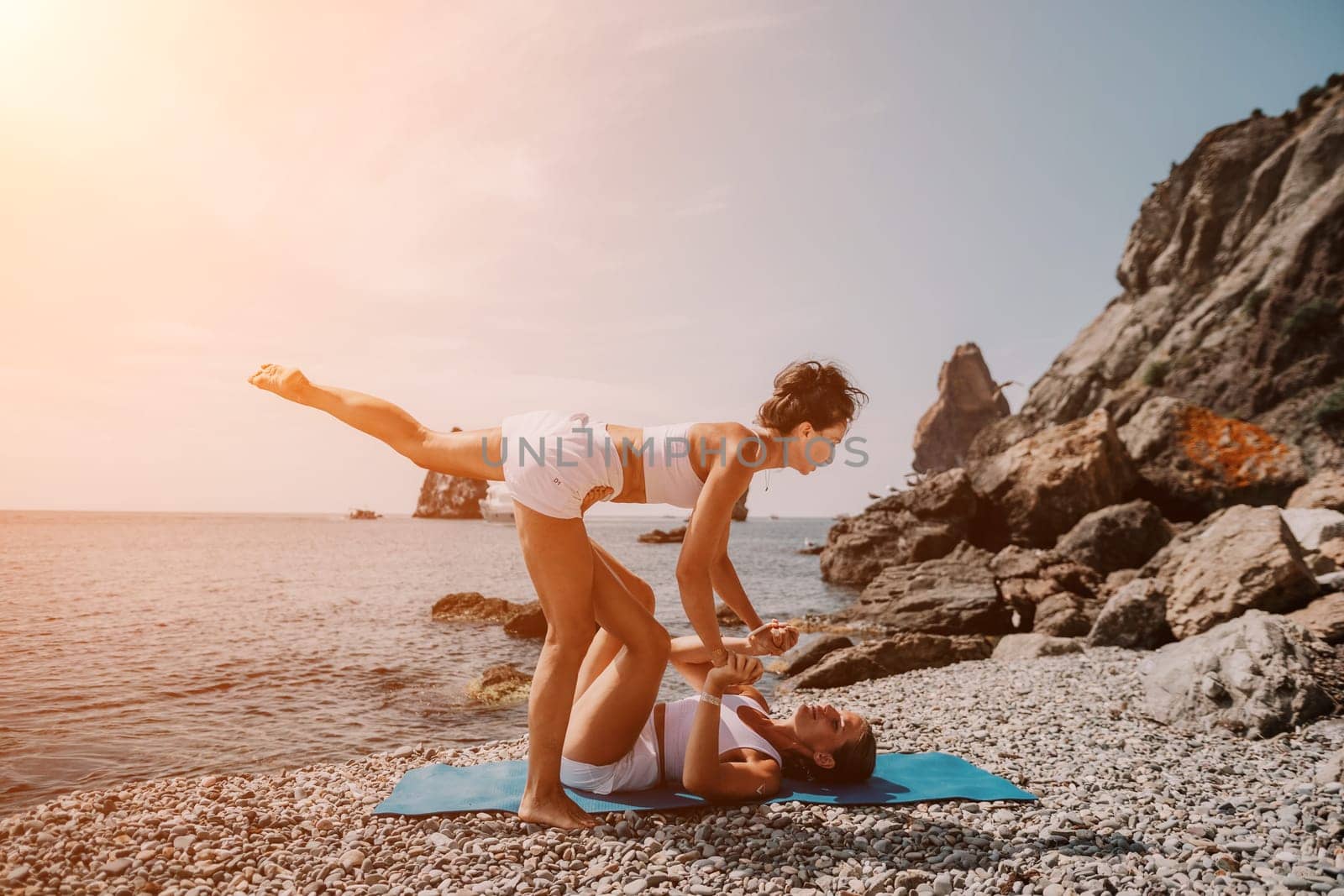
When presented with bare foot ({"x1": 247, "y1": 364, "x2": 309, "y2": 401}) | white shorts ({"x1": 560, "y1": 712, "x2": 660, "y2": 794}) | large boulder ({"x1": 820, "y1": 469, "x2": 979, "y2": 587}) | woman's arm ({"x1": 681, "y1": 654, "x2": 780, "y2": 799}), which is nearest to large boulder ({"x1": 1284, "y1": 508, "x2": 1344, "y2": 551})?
woman's arm ({"x1": 681, "y1": 654, "x2": 780, "y2": 799})

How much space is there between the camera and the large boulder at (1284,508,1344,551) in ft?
34.0

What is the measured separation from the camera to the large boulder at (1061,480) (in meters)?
18.7

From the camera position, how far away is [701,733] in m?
4.07

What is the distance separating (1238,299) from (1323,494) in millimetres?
29012

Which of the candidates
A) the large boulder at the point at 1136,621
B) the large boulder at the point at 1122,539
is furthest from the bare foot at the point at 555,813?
the large boulder at the point at 1122,539

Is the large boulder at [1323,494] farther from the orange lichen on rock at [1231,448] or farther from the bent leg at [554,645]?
the bent leg at [554,645]

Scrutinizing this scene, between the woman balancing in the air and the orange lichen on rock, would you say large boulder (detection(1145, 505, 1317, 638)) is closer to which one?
the woman balancing in the air

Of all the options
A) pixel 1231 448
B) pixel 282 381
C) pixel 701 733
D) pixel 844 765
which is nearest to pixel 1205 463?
pixel 1231 448

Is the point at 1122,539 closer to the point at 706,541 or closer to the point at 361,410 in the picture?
the point at 706,541

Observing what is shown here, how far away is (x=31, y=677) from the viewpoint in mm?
10031

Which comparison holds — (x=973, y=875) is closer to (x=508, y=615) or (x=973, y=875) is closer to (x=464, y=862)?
(x=464, y=862)

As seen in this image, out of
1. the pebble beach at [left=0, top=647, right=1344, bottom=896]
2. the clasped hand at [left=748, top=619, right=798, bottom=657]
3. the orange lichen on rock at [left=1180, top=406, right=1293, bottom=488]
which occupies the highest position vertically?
the orange lichen on rock at [left=1180, top=406, right=1293, bottom=488]

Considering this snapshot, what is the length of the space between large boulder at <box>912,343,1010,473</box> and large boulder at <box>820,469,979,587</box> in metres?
72.3

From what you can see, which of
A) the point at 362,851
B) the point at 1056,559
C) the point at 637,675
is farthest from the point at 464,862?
the point at 1056,559
